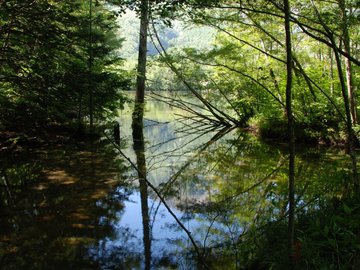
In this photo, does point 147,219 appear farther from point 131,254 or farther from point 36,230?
point 36,230

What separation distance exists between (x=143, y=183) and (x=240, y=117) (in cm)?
1046

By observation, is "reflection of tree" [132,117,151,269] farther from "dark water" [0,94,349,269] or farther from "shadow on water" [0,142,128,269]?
"shadow on water" [0,142,128,269]

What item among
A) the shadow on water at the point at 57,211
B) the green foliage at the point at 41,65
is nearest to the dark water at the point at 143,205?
the shadow on water at the point at 57,211

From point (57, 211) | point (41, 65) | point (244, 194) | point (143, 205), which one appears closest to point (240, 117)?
point (41, 65)

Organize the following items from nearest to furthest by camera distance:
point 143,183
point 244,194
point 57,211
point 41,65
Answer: point 57,211
point 244,194
point 143,183
point 41,65

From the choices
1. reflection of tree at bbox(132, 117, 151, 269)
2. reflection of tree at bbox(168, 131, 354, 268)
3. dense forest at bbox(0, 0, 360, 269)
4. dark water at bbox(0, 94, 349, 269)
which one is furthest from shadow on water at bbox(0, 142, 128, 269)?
reflection of tree at bbox(168, 131, 354, 268)

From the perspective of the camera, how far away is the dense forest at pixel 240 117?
11.6ft

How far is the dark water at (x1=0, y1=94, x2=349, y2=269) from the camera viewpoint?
417 centimetres

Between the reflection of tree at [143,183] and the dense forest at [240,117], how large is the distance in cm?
3

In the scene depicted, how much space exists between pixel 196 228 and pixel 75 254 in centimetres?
176

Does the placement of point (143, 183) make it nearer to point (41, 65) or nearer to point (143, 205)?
point (143, 205)

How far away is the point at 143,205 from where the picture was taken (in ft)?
20.2

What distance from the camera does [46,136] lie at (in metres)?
12.5

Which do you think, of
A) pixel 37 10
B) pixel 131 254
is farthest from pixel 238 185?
pixel 37 10
